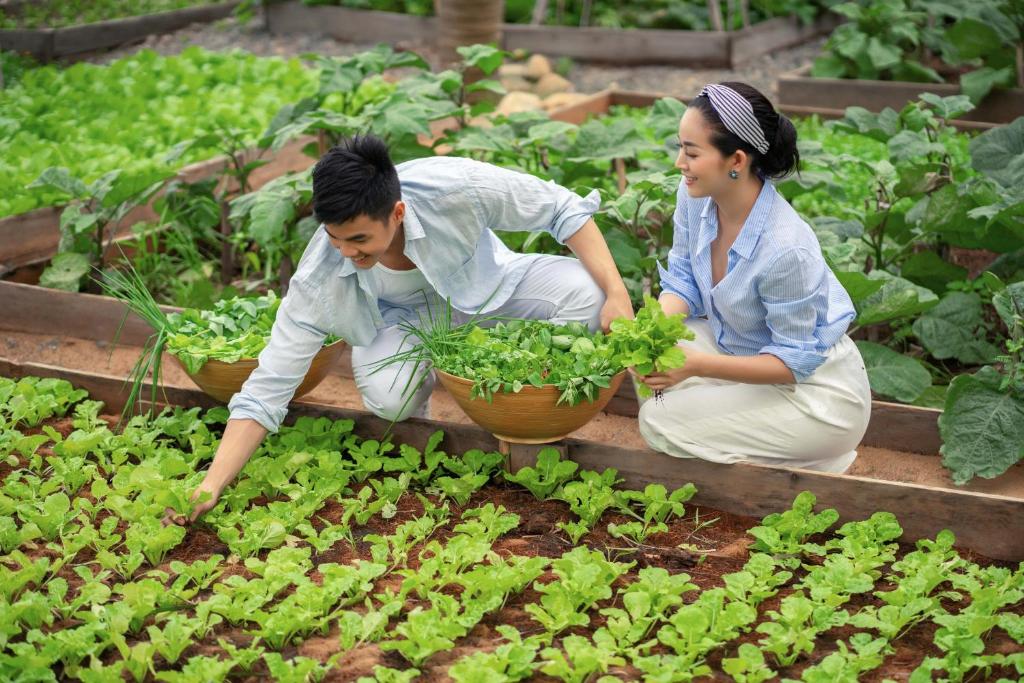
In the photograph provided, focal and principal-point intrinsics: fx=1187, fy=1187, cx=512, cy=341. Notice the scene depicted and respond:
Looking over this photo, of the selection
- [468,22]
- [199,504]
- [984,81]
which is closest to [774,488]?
[199,504]

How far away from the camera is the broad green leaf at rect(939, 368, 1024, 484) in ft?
11.2

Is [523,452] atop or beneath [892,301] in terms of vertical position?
beneath

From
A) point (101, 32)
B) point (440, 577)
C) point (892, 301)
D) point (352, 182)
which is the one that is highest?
point (352, 182)

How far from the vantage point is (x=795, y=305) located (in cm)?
306

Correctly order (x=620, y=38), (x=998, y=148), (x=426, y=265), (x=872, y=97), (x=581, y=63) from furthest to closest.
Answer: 1. (x=581, y=63)
2. (x=620, y=38)
3. (x=872, y=97)
4. (x=998, y=148)
5. (x=426, y=265)

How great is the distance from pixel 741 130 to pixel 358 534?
146 cm

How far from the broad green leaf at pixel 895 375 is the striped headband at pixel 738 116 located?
3.66 feet

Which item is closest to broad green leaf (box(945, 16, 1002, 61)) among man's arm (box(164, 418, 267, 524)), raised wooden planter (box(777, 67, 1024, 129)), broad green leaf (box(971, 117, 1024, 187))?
raised wooden planter (box(777, 67, 1024, 129))

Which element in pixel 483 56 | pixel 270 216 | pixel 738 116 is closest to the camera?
pixel 738 116

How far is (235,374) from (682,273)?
1.39 m

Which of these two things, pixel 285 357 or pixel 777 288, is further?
pixel 285 357

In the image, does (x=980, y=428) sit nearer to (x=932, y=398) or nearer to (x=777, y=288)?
(x=932, y=398)

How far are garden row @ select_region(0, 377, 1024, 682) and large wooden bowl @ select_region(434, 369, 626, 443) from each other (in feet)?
0.31

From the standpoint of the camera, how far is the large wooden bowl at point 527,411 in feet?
10.4
